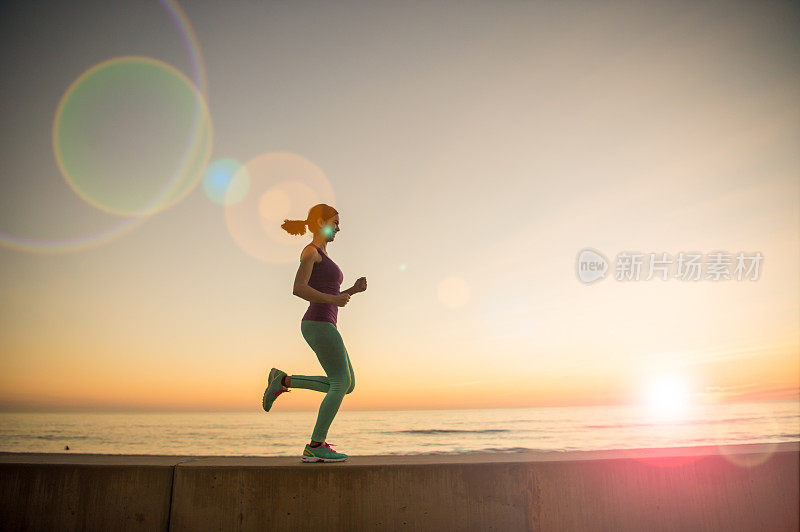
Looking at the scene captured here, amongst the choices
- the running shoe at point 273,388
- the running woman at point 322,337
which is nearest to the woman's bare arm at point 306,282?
the running woman at point 322,337

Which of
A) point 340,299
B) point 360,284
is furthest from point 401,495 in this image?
point 360,284

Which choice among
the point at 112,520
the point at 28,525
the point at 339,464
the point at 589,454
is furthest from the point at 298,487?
the point at 589,454

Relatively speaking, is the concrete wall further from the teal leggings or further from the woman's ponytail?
the woman's ponytail

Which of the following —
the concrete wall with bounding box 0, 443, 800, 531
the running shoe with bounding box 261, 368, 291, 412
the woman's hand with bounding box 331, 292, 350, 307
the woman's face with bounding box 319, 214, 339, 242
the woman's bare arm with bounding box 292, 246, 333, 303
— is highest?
the woman's face with bounding box 319, 214, 339, 242

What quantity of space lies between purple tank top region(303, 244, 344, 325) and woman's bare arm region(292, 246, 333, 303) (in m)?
0.08

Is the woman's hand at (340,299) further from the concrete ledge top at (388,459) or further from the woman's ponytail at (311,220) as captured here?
the concrete ledge top at (388,459)

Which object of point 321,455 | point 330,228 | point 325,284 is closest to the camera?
point 321,455

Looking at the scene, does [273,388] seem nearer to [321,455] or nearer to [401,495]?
[321,455]

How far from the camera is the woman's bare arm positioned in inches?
156

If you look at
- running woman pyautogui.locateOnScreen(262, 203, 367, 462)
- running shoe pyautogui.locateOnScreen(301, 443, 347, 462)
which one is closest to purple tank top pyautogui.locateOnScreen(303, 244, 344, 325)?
running woman pyautogui.locateOnScreen(262, 203, 367, 462)

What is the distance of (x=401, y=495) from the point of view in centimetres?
323

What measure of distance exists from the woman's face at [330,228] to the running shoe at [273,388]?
1.29 meters

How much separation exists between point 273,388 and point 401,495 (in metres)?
1.48

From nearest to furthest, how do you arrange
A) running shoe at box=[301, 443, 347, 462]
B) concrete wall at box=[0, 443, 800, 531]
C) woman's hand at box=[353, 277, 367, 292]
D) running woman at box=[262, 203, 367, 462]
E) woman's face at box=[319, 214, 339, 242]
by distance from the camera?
concrete wall at box=[0, 443, 800, 531] < running shoe at box=[301, 443, 347, 462] < running woman at box=[262, 203, 367, 462] < woman's hand at box=[353, 277, 367, 292] < woman's face at box=[319, 214, 339, 242]
